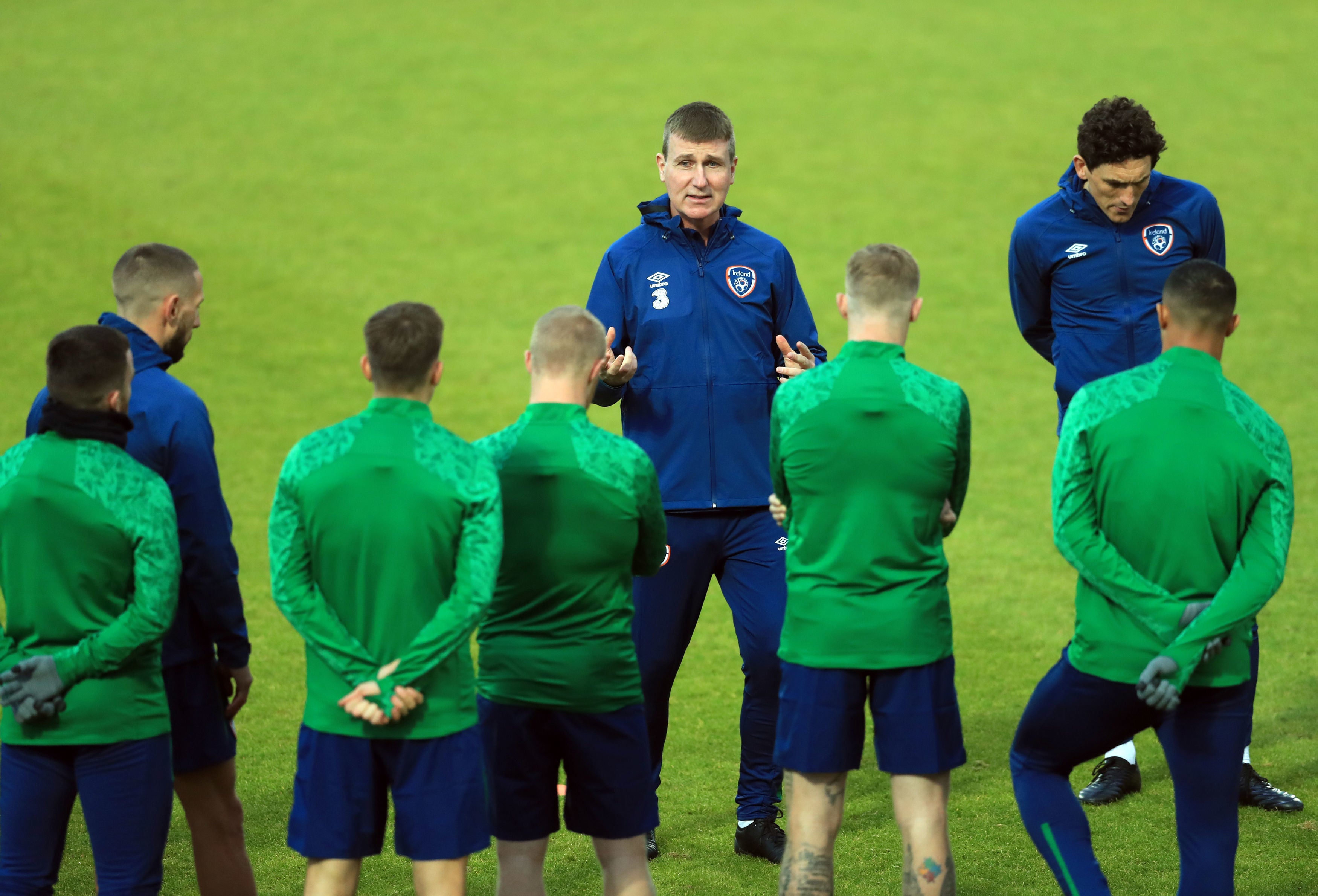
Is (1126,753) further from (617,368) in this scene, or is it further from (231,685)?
(231,685)

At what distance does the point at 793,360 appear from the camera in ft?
14.6

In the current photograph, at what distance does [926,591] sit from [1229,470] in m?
0.75

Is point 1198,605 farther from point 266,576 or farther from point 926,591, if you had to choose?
point 266,576

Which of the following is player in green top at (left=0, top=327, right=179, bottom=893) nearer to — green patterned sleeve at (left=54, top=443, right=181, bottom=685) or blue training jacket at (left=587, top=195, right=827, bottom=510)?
green patterned sleeve at (left=54, top=443, right=181, bottom=685)

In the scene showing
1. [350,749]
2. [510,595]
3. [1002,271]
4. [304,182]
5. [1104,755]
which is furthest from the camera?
[304,182]

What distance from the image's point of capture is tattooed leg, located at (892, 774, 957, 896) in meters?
3.38

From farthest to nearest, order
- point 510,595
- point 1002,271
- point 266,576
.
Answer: point 1002,271 < point 266,576 < point 510,595

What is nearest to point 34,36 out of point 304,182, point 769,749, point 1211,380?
point 304,182

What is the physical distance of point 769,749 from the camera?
475 cm

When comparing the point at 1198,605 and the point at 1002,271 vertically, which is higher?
→ the point at 1002,271

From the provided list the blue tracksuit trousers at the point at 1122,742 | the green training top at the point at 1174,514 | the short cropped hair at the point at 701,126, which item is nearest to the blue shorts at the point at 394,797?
the blue tracksuit trousers at the point at 1122,742

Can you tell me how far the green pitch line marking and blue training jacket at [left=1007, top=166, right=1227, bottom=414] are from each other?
1.92 metres

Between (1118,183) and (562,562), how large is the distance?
2.59 meters

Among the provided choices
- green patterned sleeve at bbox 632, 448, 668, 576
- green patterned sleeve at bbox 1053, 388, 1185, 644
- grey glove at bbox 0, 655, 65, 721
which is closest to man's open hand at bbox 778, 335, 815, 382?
green patterned sleeve at bbox 632, 448, 668, 576
